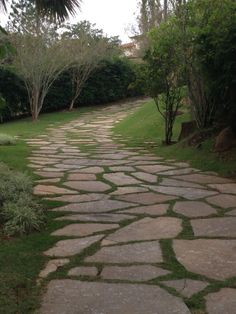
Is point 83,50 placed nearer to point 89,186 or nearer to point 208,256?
point 89,186

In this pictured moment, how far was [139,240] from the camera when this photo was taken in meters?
4.00

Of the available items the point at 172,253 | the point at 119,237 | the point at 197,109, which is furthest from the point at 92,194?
the point at 197,109

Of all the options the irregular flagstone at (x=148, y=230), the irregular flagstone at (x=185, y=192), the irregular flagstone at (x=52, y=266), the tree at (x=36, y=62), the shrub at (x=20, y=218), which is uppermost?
the tree at (x=36, y=62)

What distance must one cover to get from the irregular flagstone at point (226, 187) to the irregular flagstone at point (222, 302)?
2918 millimetres

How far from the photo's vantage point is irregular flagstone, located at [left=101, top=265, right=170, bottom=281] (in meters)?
3.21

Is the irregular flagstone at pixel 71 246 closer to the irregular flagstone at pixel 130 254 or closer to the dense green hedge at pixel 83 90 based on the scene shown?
the irregular flagstone at pixel 130 254

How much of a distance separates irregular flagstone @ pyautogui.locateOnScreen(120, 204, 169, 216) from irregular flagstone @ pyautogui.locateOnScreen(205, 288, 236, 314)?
188cm

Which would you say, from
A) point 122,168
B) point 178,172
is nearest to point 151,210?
point 178,172

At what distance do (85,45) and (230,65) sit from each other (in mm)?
14647

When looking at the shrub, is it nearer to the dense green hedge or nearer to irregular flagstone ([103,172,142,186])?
irregular flagstone ([103,172,142,186])

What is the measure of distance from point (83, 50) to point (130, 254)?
18085mm

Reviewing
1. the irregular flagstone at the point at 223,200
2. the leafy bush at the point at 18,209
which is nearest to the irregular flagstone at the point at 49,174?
the leafy bush at the point at 18,209

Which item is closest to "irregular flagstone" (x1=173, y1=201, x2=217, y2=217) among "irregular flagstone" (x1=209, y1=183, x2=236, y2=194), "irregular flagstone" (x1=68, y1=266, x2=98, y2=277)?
"irregular flagstone" (x1=209, y1=183, x2=236, y2=194)

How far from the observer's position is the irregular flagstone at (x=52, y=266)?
3.29 metres
